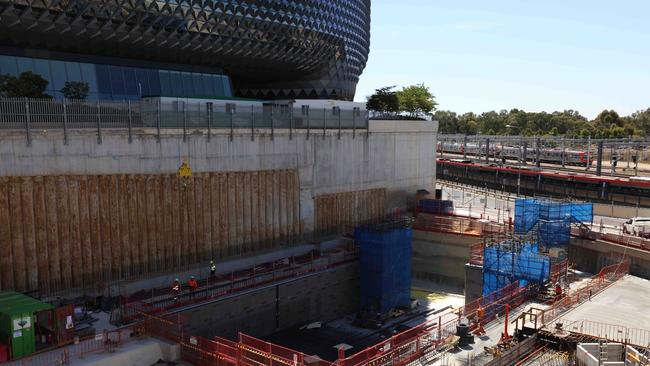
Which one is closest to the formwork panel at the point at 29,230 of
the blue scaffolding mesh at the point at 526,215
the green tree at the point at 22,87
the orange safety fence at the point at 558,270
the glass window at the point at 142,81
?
the green tree at the point at 22,87

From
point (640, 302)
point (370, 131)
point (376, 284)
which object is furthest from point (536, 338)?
point (370, 131)

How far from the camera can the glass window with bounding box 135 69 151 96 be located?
4775 centimetres

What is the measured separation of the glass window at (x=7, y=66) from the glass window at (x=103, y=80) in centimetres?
632

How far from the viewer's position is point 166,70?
5072 cm

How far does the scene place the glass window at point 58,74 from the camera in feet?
138

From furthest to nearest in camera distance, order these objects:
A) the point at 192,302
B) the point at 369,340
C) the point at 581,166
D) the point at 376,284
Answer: the point at 581,166
the point at 376,284
the point at 369,340
the point at 192,302

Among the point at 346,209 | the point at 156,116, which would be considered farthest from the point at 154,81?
the point at 346,209

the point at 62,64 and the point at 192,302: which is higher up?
the point at 62,64

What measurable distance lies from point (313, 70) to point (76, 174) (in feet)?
147

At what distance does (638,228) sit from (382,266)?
60.6 ft

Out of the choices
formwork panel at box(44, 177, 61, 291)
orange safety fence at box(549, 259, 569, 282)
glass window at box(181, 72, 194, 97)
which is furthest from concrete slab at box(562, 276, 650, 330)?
glass window at box(181, 72, 194, 97)

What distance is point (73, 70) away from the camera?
143 ft

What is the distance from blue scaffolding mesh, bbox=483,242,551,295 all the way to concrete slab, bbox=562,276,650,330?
9.93 feet

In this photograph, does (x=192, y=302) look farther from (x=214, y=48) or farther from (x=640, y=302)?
(x=214, y=48)
